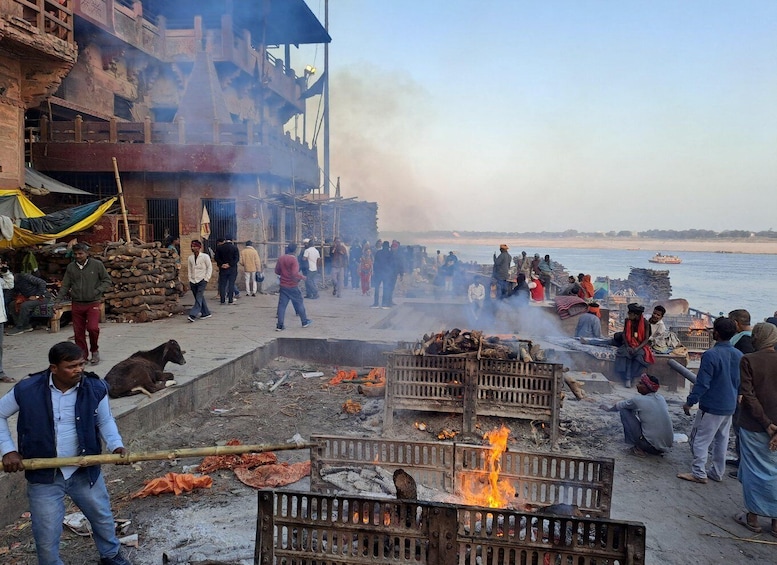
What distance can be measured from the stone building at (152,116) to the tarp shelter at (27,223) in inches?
95.9

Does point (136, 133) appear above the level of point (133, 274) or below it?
above

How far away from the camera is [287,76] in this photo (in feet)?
84.6

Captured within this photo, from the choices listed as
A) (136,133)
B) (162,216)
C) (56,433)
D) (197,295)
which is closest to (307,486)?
(56,433)

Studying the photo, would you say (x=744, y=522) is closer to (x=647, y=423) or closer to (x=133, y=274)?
(x=647, y=423)

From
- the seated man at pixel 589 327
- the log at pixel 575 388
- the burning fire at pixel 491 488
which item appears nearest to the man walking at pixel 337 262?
the seated man at pixel 589 327

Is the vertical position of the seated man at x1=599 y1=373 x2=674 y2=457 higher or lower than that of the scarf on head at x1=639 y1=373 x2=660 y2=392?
lower

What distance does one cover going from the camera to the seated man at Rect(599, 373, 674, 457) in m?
5.74

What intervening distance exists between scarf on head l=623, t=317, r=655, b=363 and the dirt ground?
81 cm

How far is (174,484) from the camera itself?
15.1ft

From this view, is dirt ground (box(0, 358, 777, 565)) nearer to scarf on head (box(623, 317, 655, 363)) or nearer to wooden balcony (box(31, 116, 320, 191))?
scarf on head (box(623, 317, 655, 363))

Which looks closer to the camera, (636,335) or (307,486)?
(307,486)

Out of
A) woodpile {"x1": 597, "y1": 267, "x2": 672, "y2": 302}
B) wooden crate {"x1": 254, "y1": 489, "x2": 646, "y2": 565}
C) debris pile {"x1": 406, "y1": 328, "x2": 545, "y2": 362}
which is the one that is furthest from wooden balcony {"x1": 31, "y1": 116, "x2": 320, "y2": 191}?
woodpile {"x1": 597, "y1": 267, "x2": 672, "y2": 302}

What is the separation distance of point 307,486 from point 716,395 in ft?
13.3

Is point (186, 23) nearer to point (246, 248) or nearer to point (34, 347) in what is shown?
point (246, 248)
